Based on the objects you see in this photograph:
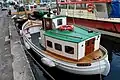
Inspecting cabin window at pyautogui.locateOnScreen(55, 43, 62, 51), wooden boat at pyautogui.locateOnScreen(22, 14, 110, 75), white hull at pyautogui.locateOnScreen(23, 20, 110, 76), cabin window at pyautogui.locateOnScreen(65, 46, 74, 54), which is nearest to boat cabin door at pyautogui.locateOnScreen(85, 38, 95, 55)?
wooden boat at pyautogui.locateOnScreen(22, 14, 110, 75)

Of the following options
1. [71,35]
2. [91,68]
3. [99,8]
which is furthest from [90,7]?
[91,68]

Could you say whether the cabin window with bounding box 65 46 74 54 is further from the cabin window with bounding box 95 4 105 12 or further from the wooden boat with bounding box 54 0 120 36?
the cabin window with bounding box 95 4 105 12

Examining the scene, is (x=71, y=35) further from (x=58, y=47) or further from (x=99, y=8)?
(x=99, y=8)

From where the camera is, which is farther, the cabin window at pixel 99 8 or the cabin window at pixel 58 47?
the cabin window at pixel 99 8

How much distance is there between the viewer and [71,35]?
35.7 ft

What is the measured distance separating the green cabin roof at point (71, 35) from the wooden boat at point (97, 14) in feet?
24.3

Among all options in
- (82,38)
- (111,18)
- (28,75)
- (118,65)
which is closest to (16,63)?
(28,75)

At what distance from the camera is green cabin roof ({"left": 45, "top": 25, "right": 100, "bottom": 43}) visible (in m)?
10.2

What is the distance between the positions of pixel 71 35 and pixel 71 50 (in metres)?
1.11

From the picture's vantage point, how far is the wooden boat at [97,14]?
18766 mm

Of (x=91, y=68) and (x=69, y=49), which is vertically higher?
(x=69, y=49)

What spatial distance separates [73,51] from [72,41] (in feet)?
1.92

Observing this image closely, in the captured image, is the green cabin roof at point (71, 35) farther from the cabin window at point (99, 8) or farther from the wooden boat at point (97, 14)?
the cabin window at point (99, 8)

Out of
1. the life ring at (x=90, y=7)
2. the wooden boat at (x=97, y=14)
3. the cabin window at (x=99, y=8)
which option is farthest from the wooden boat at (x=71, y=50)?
the life ring at (x=90, y=7)
